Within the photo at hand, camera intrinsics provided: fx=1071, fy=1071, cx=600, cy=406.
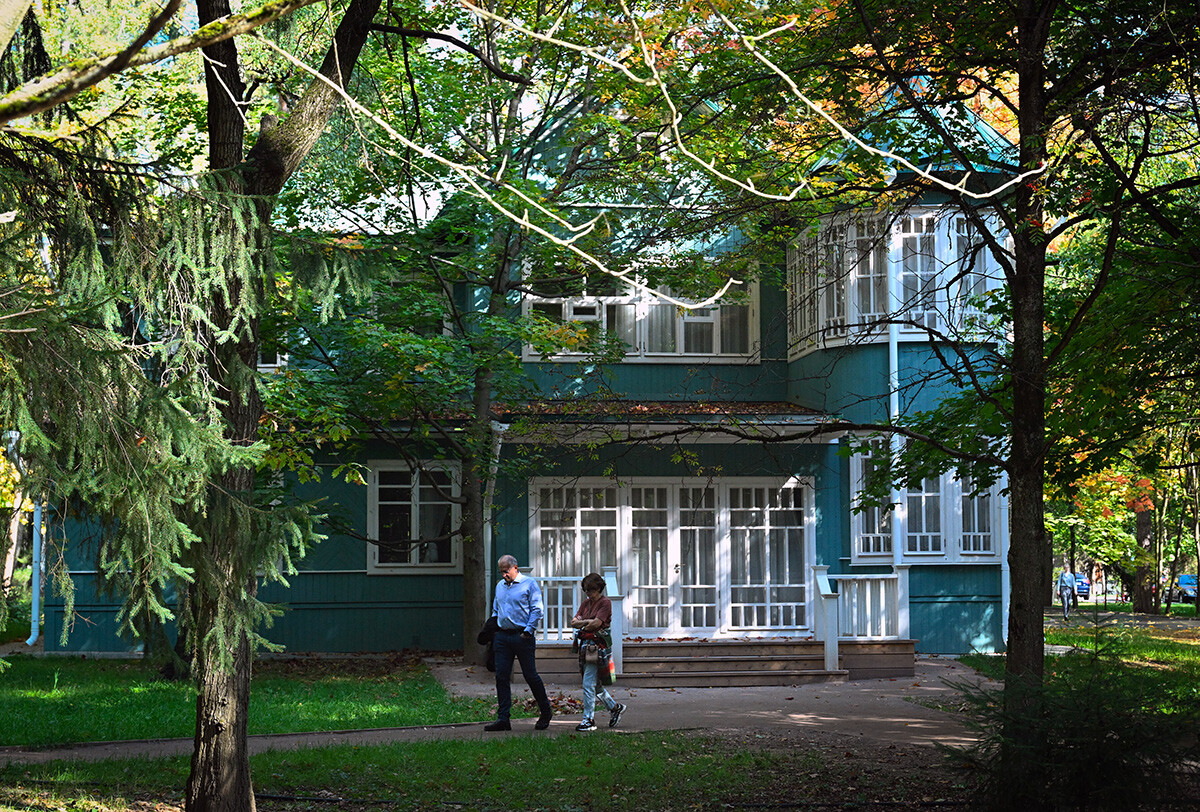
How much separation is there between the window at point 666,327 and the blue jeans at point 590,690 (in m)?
8.20

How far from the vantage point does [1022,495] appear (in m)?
7.90

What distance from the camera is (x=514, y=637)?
1130 cm

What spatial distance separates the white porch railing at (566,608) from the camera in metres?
15.2

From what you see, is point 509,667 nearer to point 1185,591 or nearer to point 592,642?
point 592,642

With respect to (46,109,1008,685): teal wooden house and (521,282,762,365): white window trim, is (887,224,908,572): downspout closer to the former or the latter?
(46,109,1008,685): teal wooden house

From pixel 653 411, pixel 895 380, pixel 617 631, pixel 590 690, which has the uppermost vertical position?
pixel 895 380

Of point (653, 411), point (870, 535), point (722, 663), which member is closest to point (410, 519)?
point (653, 411)

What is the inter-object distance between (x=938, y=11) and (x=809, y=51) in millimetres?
1086

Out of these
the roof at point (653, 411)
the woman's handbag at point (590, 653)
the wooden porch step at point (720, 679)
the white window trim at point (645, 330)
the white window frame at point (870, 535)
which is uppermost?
the white window trim at point (645, 330)

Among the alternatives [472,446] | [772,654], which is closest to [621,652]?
[772,654]

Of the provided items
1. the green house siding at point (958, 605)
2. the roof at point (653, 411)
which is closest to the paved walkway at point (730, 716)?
the green house siding at point (958, 605)

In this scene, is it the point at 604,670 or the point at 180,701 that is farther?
the point at 180,701

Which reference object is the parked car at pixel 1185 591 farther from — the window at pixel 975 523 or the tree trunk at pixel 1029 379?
the tree trunk at pixel 1029 379

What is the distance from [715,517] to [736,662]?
3143mm
